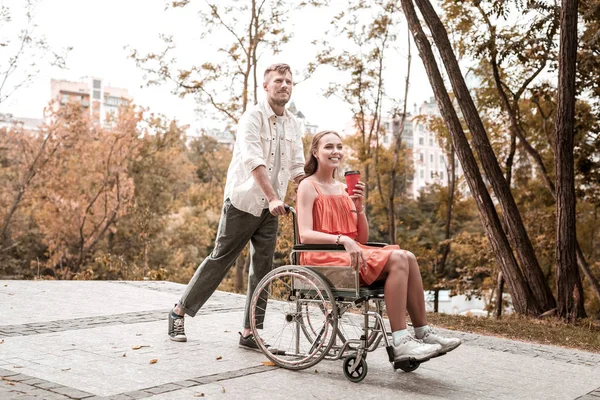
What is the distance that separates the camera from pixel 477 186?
8078 mm

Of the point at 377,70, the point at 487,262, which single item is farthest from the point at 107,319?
the point at 377,70

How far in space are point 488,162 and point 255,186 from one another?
4.45 meters

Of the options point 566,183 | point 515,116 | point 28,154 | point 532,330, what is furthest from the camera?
point 28,154

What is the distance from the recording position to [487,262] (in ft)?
57.6

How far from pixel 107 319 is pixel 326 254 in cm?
238

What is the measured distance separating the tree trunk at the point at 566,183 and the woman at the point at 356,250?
14.2 ft

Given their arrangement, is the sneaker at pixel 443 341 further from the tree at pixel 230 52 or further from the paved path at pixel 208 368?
the tree at pixel 230 52

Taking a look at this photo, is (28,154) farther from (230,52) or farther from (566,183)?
(566,183)

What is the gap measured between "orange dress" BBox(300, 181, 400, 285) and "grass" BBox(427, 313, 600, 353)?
222 centimetres

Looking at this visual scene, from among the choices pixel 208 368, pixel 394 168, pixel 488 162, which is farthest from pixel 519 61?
pixel 394 168

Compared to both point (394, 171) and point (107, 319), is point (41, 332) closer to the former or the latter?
point (107, 319)

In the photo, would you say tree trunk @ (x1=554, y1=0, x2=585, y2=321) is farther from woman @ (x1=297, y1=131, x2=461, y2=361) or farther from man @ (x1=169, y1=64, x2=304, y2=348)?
woman @ (x1=297, y1=131, x2=461, y2=361)

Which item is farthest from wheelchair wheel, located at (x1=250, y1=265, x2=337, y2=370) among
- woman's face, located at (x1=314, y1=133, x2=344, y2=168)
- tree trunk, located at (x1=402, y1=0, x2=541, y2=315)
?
tree trunk, located at (x1=402, y1=0, x2=541, y2=315)

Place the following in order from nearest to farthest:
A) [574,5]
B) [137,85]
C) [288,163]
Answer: [288,163]
[574,5]
[137,85]
